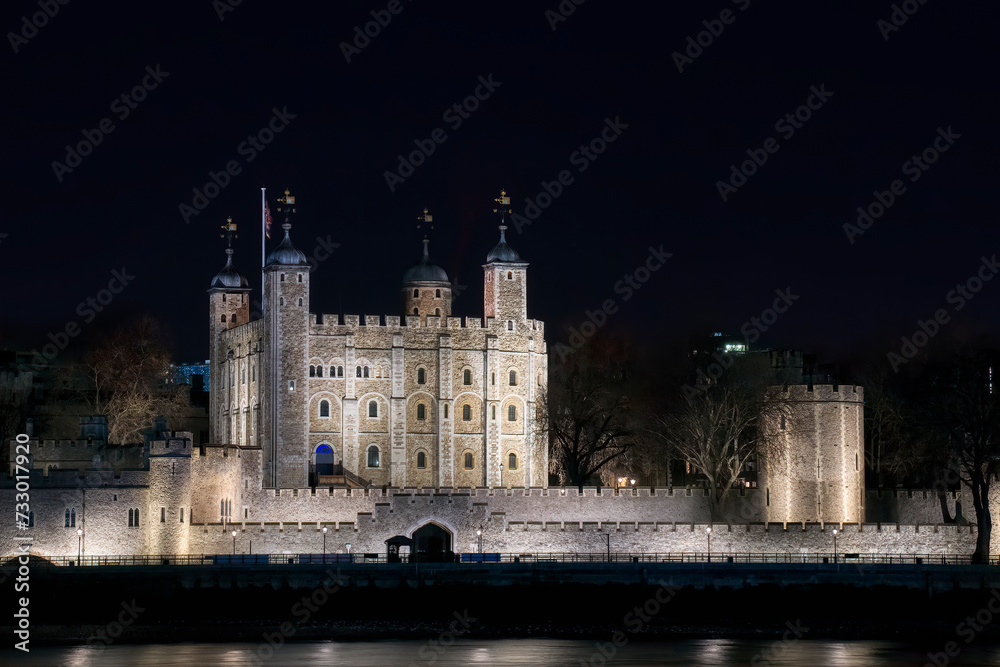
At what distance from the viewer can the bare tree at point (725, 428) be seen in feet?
275

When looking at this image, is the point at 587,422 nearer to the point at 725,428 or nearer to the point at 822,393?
the point at 725,428

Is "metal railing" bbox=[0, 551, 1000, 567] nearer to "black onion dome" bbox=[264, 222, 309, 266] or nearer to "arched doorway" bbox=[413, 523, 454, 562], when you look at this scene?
"arched doorway" bbox=[413, 523, 454, 562]

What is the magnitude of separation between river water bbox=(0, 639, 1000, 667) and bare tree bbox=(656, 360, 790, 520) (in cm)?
1982

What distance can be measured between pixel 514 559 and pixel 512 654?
15508 millimetres

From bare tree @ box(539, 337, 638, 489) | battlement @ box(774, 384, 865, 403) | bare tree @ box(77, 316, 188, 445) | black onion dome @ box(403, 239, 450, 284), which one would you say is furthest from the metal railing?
black onion dome @ box(403, 239, 450, 284)

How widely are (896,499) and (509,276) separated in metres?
24.0

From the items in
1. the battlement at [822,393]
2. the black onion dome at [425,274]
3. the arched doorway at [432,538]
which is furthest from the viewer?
the black onion dome at [425,274]

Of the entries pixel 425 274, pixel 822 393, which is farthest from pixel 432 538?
pixel 425 274

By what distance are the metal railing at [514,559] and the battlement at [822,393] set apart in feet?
23.7

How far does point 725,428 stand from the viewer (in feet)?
283

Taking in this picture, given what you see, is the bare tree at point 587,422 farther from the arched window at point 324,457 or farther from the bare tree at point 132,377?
the bare tree at point 132,377

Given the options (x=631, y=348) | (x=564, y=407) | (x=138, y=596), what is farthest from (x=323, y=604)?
(x=631, y=348)

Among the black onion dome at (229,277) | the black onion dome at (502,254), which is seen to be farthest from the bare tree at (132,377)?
the black onion dome at (502,254)

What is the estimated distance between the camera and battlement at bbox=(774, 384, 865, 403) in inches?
3268
